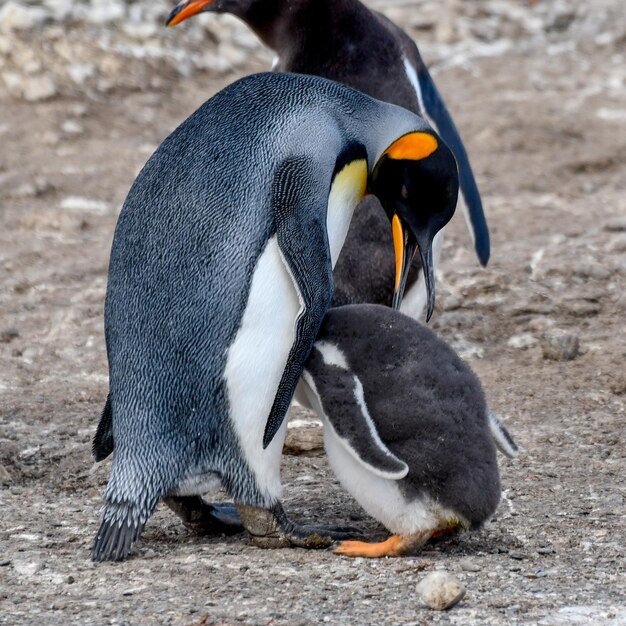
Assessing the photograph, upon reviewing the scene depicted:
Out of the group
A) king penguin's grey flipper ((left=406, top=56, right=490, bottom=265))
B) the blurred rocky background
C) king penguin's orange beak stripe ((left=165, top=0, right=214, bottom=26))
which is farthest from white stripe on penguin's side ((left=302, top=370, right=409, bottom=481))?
the blurred rocky background

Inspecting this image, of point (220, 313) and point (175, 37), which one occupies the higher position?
point (220, 313)

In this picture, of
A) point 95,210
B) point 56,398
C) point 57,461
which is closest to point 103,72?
point 95,210

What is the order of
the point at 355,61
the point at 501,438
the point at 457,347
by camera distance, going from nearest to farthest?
the point at 501,438 → the point at 355,61 → the point at 457,347

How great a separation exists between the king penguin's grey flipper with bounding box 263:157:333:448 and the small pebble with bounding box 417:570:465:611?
57 centimetres

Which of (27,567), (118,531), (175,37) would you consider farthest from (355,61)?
(175,37)

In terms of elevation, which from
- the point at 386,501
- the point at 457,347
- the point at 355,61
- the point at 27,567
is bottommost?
the point at 457,347

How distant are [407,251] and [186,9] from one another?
4.11 feet

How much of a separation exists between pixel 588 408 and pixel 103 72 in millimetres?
4247

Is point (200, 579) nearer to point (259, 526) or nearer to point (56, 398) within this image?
point (259, 526)

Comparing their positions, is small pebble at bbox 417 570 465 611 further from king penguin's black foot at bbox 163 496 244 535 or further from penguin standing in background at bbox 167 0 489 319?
penguin standing in background at bbox 167 0 489 319

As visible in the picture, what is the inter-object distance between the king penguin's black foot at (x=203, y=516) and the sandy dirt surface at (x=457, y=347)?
4cm

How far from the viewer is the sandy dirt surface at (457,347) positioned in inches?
109

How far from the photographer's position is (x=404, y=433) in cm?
307

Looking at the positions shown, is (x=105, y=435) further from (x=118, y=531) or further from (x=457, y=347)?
(x=457, y=347)
